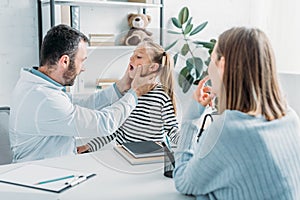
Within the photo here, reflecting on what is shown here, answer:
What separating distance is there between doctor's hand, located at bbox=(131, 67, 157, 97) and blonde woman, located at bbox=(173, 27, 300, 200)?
23cm

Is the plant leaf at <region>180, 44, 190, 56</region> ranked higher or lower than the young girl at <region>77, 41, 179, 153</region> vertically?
higher

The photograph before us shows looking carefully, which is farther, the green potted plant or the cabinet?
the cabinet

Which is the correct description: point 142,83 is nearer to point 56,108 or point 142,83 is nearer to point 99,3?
point 56,108

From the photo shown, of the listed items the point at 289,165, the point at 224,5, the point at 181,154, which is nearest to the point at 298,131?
the point at 289,165

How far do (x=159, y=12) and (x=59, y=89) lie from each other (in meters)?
1.47

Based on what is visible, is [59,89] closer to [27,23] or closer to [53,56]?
[53,56]

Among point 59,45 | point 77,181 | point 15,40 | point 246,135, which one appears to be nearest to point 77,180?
point 77,181

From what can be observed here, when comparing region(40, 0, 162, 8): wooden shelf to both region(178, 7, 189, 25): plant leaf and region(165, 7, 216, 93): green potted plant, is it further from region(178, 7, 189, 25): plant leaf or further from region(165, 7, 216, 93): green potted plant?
region(165, 7, 216, 93): green potted plant

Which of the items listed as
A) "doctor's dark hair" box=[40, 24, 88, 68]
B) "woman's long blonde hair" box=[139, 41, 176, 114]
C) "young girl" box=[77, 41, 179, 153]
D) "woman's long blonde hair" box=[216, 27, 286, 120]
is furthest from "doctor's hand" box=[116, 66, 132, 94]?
"doctor's dark hair" box=[40, 24, 88, 68]

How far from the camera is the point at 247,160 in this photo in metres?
1.05

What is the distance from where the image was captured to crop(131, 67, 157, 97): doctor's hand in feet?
4.39

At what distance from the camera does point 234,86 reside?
3.65 ft

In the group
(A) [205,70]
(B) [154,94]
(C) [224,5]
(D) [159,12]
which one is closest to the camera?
(A) [205,70]

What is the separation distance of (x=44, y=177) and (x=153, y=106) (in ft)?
1.41
